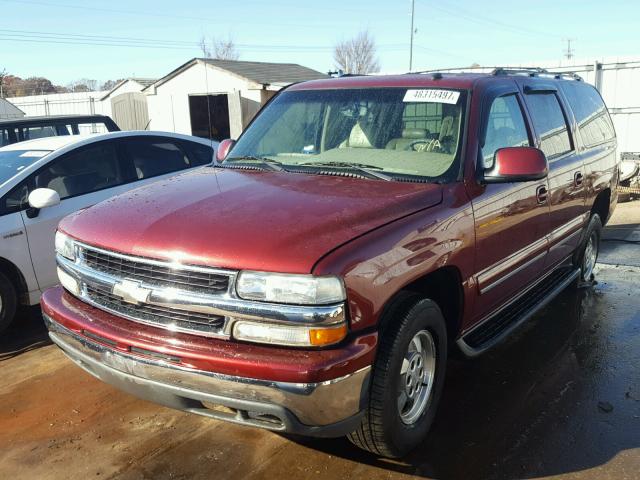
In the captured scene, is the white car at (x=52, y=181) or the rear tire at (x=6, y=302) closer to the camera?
the rear tire at (x=6, y=302)

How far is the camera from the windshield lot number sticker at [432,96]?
3.68 m

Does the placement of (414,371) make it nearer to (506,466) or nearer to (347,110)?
(506,466)

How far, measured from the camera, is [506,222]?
12.1 ft

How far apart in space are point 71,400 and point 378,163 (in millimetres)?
2497

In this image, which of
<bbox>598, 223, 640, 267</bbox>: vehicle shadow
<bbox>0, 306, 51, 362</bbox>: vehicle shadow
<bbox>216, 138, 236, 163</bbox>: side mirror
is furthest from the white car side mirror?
<bbox>598, 223, 640, 267</bbox>: vehicle shadow

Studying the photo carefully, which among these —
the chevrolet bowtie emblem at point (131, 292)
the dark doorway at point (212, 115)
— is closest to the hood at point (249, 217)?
the chevrolet bowtie emblem at point (131, 292)

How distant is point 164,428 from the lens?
3.42m

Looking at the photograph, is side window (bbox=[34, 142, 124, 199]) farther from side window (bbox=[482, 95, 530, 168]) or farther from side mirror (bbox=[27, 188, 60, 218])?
side window (bbox=[482, 95, 530, 168])

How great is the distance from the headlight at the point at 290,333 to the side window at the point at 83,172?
352cm

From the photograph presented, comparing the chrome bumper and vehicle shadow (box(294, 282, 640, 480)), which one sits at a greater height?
the chrome bumper

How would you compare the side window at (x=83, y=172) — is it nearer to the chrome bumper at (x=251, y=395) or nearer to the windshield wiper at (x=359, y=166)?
the windshield wiper at (x=359, y=166)

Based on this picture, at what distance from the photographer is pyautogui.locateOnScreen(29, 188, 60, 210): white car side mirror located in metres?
4.82

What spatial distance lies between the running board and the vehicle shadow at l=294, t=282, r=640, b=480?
0.39 metres

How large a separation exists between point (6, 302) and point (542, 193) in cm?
427
